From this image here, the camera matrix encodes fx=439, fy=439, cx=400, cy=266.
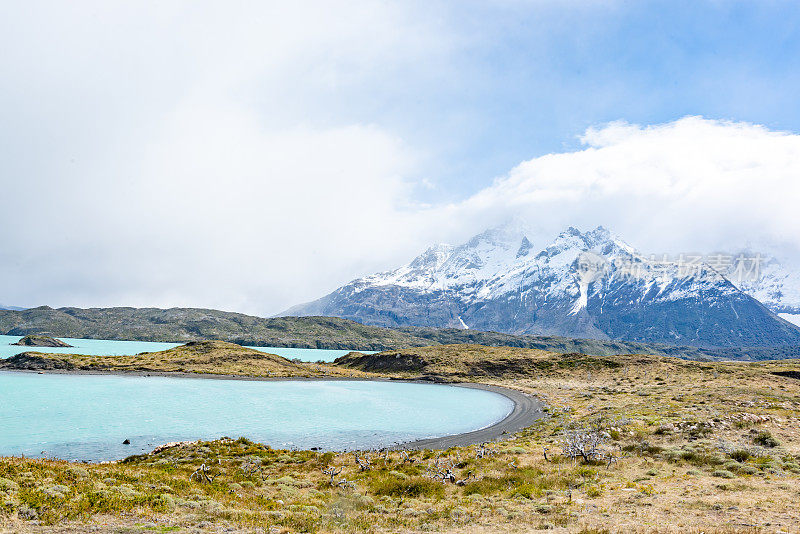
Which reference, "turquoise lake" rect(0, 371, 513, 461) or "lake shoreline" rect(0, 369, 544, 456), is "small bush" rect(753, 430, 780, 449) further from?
"turquoise lake" rect(0, 371, 513, 461)

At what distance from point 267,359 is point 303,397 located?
59.1 metres

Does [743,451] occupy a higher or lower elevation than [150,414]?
higher

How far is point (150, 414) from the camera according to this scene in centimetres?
5841

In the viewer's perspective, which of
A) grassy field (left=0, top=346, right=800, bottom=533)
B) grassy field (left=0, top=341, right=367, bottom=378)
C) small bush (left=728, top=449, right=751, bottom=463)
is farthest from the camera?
grassy field (left=0, top=341, right=367, bottom=378)

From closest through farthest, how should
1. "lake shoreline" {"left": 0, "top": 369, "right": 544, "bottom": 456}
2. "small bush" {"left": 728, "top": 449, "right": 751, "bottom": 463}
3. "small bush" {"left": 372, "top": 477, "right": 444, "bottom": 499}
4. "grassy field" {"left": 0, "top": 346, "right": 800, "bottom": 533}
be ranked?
"grassy field" {"left": 0, "top": 346, "right": 800, "bottom": 533} < "small bush" {"left": 372, "top": 477, "right": 444, "bottom": 499} < "small bush" {"left": 728, "top": 449, "right": 751, "bottom": 463} < "lake shoreline" {"left": 0, "top": 369, "right": 544, "bottom": 456}

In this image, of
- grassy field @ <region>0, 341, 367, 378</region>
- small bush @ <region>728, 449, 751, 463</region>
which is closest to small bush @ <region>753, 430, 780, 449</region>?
small bush @ <region>728, 449, 751, 463</region>

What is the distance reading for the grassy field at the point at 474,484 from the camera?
18297 millimetres

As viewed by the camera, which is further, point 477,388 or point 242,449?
point 477,388

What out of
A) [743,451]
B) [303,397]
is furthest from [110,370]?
[743,451]

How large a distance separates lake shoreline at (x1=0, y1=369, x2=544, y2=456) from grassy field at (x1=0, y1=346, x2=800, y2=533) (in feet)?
12.5

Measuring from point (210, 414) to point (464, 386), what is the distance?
203 ft

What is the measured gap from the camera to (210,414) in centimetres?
6081

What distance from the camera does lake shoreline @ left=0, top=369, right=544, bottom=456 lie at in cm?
4500

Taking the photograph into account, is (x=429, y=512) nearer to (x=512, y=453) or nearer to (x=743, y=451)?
(x=512, y=453)
